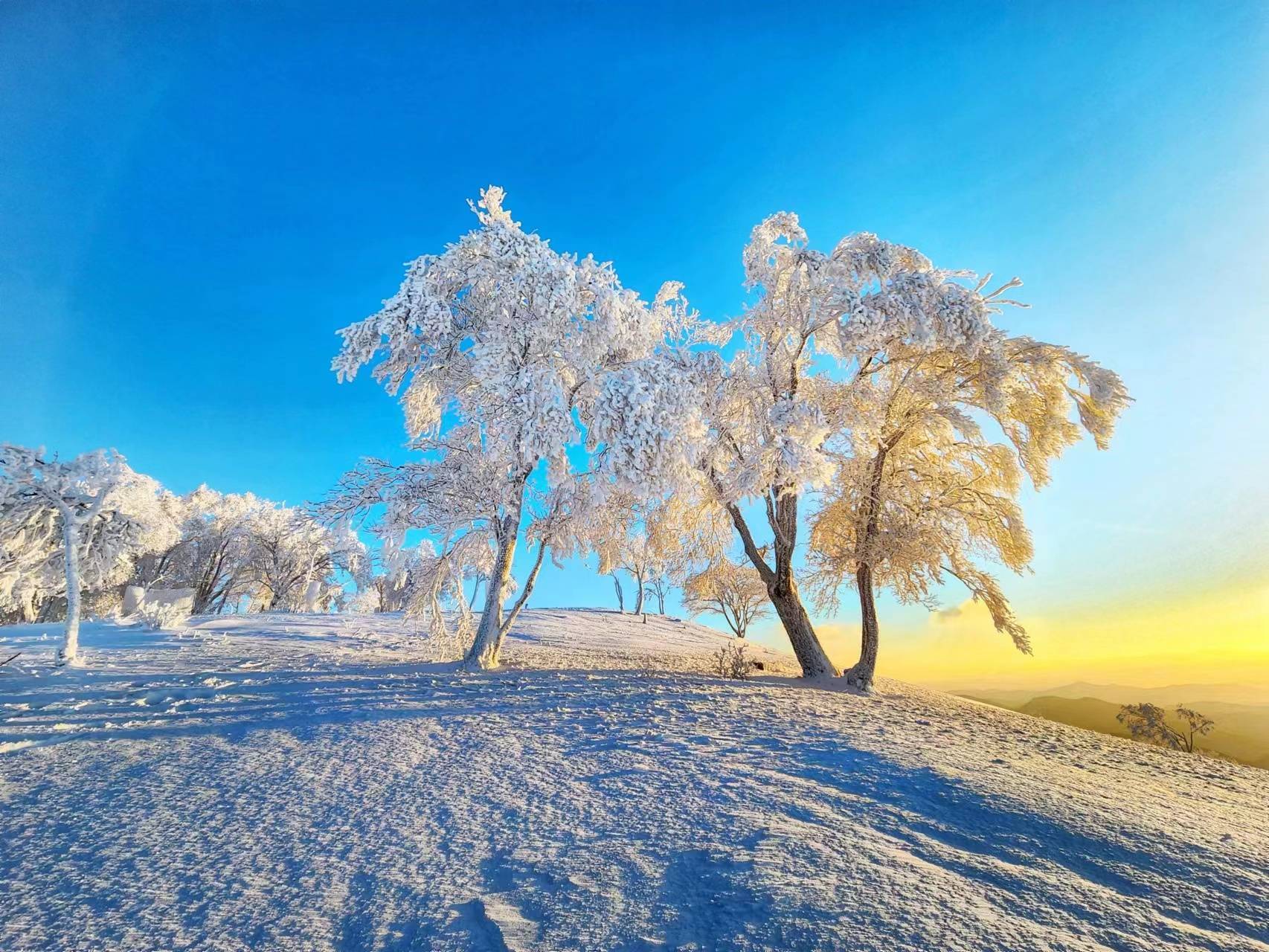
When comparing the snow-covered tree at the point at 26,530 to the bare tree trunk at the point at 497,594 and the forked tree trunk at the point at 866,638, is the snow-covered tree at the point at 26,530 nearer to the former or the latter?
Result: the bare tree trunk at the point at 497,594

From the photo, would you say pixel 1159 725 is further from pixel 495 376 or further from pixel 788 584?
pixel 495 376

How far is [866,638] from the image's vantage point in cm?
Answer: 1217

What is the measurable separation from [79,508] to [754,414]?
1517 centimetres

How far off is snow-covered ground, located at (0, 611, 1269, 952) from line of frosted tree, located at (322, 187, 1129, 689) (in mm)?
4023

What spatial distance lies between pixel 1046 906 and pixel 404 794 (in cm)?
484

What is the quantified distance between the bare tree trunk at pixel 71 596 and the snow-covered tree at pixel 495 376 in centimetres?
510

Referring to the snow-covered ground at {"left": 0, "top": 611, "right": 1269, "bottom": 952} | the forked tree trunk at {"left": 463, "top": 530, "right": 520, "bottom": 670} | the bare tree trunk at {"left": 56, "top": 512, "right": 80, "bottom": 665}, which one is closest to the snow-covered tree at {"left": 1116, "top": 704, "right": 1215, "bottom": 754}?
the snow-covered ground at {"left": 0, "top": 611, "right": 1269, "bottom": 952}

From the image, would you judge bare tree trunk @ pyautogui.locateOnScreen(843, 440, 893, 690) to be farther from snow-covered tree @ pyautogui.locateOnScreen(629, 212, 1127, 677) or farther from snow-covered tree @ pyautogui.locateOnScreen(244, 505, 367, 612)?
snow-covered tree @ pyautogui.locateOnScreen(244, 505, 367, 612)

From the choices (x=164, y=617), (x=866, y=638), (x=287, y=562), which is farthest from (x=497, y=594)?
(x=287, y=562)

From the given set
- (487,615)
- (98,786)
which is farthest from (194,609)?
(98,786)

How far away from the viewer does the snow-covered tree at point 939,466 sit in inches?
445

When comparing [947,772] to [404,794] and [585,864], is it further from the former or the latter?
[404,794]

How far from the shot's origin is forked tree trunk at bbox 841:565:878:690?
39.1 ft

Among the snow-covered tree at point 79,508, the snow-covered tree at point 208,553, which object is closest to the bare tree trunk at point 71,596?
the snow-covered tree at point 79,508
